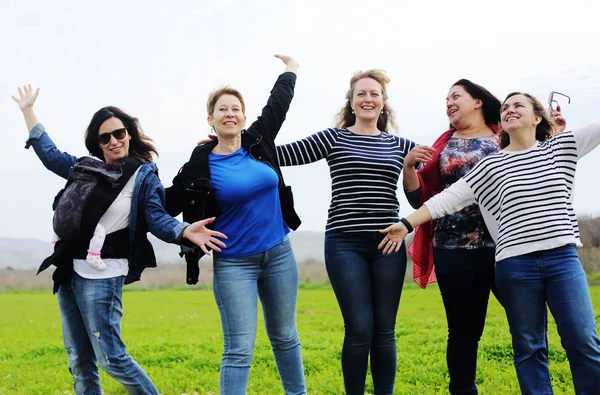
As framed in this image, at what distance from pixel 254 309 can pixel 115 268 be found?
1.07 m

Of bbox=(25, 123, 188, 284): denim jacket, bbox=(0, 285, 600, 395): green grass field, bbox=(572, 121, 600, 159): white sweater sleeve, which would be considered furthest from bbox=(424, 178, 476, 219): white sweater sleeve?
bbox=(0, 285, 600, 395): green grass field

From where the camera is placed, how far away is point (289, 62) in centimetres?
559

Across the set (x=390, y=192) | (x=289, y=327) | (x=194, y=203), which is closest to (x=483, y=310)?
(x=390, y=192)

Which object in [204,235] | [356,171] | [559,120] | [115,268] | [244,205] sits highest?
[559,120]

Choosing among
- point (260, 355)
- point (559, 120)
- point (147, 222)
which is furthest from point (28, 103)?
point (260, 355)

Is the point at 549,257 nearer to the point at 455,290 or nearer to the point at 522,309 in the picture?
the point at 522,309

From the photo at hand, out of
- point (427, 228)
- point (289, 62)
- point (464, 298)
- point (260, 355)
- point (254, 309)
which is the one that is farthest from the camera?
point (260, 355)

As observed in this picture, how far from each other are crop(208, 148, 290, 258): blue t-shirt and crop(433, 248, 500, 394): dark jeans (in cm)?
132

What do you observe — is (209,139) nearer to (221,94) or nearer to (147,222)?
(221,94)

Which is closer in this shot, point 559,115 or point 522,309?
point 522,309

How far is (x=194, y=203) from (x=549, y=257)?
249cm

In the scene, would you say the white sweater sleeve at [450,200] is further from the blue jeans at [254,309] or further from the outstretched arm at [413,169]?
the blue jeans at [254,309]

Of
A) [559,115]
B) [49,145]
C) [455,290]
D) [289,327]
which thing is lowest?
[289,327]

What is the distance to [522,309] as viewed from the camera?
4465 millimetres
